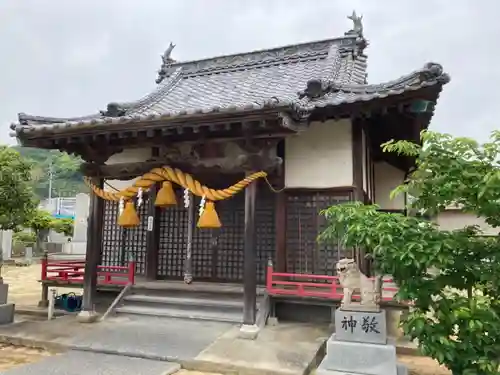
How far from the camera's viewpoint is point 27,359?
20.3ft

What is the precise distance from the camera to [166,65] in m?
13.5

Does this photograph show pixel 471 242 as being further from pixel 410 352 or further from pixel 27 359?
pixel 27 359

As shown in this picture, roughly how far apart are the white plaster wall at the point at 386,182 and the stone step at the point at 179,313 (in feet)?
21.7

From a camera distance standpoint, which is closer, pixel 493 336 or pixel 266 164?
pixel 493 336

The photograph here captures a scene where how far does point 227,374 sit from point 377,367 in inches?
77.1

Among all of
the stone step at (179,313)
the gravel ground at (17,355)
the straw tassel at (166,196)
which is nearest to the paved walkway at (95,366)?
the gravel ground at (17,355)

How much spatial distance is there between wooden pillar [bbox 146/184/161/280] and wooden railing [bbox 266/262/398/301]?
9.94 ft

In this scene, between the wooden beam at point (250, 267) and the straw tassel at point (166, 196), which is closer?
A: the wooden beam at point (250, 267)

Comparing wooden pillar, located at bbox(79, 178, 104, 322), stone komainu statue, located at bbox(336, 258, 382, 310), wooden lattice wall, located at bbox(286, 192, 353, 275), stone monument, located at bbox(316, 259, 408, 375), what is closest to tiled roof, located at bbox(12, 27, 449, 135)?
wooden pillar, located at bbox(79, 178, 104, 322)

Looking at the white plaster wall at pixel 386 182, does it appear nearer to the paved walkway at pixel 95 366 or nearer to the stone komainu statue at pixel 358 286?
the stone komainu statue at pixel 358 286

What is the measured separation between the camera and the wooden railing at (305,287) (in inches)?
286

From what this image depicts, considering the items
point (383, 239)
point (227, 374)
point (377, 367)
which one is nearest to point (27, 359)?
point (227, 374)

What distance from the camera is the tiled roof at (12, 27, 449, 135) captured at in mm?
Answer: 7625

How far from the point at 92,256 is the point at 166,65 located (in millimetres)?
7596
